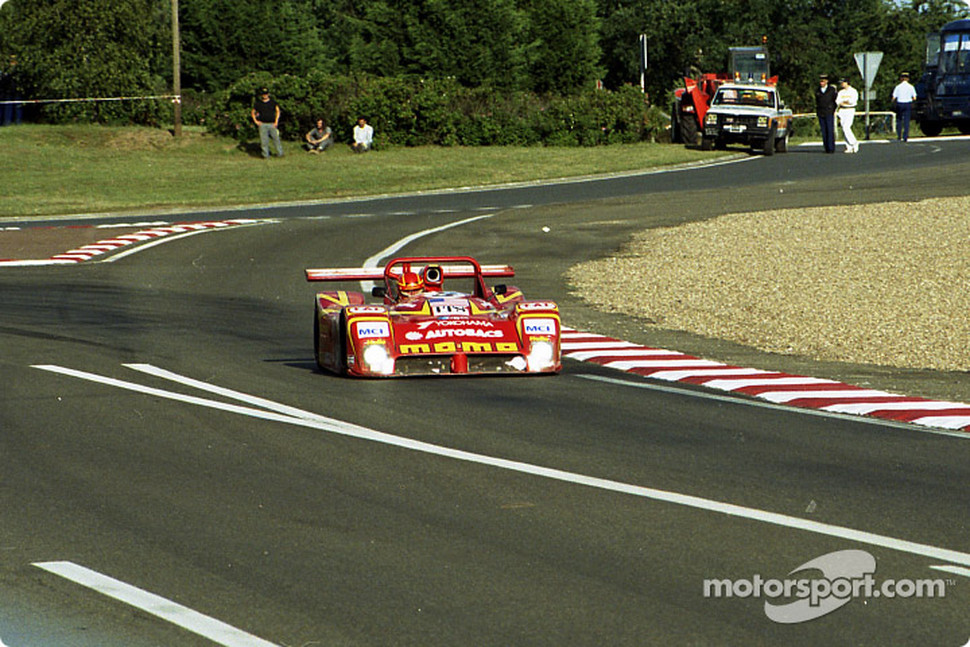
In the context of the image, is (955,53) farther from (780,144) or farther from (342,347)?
(342,347)

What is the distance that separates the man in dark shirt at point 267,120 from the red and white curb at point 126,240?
1332 centimetres

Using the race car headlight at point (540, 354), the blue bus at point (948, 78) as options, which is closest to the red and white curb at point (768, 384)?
the race car headlight at point (540, 354)

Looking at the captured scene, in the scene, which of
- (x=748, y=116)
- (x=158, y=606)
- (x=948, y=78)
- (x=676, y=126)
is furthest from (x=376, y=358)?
(x=948, y=78)

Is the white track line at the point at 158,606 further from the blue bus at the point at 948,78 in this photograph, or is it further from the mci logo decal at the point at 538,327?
the blue bus at the point at 948,78

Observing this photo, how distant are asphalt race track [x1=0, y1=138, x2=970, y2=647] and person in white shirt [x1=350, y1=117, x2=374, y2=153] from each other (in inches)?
1205

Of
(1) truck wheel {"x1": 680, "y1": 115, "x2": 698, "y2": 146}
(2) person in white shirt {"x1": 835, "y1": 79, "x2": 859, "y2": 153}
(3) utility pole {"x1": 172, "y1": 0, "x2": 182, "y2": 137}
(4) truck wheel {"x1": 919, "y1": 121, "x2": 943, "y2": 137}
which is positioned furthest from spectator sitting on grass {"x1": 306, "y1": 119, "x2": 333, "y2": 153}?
(4) truck wheel {"x1": 919, "y1": 121, "x2": 943, "y2": 137}

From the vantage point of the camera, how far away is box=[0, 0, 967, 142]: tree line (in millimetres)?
58938

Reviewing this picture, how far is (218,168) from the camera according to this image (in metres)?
42.3

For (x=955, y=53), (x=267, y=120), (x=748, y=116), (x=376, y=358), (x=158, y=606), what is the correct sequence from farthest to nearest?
1. (x=955, y=53)
2. (x=748, y=116)
3. (x=267, y=120)
4. (x=376, y=358)
5. (x=158, y=606)

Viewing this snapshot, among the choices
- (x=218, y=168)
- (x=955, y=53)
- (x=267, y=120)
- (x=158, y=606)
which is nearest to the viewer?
(x=158, y=606)

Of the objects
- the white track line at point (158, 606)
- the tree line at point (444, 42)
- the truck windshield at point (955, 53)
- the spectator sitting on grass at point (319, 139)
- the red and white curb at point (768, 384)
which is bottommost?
the red and white curb at point (768, 384)

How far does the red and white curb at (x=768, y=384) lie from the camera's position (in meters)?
11.2

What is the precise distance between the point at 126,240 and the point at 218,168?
1588cm

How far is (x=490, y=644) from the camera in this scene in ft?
18.3
